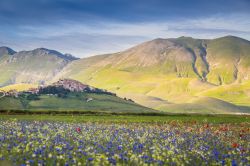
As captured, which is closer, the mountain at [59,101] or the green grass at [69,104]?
the green grass at [69,104]

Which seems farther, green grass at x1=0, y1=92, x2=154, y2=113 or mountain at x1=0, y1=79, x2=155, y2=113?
mountain at x1=0, y1=79, x2=155, y2=113

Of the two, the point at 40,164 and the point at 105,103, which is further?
the point at 105,103

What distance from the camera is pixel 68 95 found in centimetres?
18925

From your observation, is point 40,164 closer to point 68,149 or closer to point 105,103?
point 68,149

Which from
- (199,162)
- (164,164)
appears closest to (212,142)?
(199,162)

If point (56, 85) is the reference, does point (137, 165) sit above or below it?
below

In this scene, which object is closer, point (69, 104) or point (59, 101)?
point (69, 104)

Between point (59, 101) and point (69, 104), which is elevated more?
point (59, 101)

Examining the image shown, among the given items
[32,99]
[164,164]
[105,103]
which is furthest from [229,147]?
[105,103]

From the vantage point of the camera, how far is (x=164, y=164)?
1669cm

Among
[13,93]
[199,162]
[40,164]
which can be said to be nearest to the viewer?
[40,164]

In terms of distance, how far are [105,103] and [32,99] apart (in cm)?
3673

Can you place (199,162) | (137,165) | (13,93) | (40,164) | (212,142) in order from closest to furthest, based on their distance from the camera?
(40,164) → (137,165) → (199,162) → (212,142) → (13,93)

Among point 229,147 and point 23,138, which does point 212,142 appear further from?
point 23,138
